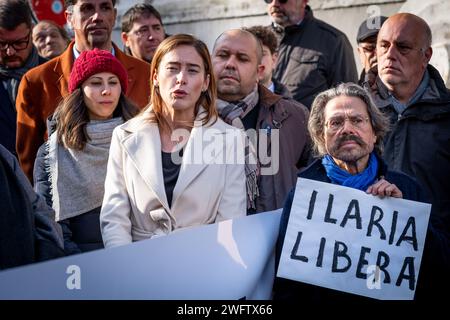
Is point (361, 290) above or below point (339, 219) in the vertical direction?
below

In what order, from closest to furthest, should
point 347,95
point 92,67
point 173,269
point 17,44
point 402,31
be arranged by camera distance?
point 173,269 → point 347,95 → point 92,67 → point 402,31 → point 17,44

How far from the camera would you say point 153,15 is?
737 centimetres

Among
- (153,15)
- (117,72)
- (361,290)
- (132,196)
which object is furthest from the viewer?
(153,15)

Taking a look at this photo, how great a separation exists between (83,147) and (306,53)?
2725 millimetres

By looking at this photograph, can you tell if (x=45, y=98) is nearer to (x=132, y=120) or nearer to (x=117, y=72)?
(x=117, y=72)

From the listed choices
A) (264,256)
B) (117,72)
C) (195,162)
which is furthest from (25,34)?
(264,256)

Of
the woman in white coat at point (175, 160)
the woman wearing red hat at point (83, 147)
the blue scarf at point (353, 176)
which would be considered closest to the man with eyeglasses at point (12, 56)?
the woman wearing red hat at point (83, 147)

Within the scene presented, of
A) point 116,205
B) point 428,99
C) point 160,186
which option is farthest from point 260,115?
point 116,205

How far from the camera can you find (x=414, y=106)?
18.2 ft

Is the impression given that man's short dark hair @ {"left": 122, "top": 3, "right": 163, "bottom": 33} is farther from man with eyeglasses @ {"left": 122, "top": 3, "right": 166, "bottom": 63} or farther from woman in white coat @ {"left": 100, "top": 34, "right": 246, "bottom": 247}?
woman in white coat @ {"left": 100, "top": 34, "right": 246, "bottom": 247}

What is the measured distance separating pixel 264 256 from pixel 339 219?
15.3 inches

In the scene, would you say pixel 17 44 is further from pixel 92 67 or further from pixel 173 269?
pixel 173 269

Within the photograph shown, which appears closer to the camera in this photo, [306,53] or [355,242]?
[355,242]

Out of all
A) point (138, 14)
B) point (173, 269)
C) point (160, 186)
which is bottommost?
point (173, 269)
